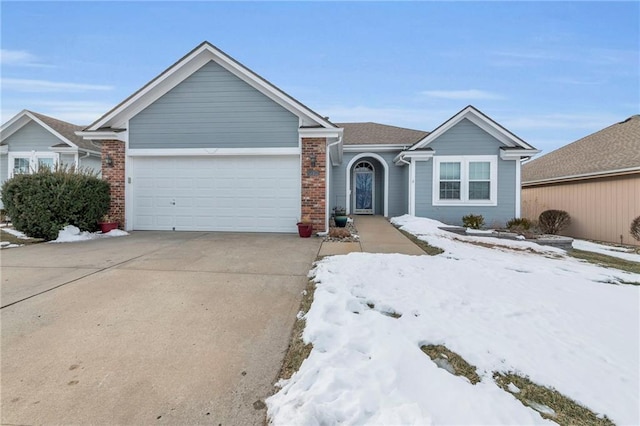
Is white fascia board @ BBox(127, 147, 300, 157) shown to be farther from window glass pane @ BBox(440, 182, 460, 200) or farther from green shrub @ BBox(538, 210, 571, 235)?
green shrub @ BBox(538, 210, 571, 235)

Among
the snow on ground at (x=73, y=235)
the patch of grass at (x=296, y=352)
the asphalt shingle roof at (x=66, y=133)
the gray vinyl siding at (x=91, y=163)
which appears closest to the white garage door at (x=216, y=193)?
the snow on ground at (x=73, y=235)

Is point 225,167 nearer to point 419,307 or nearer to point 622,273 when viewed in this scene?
point 419,307

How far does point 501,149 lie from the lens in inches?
454

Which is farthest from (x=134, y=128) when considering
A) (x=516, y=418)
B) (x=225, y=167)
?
(x=516, y=418)

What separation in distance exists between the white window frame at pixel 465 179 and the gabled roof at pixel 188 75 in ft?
18.7

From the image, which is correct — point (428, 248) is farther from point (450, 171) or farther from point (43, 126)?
point (43, 126)

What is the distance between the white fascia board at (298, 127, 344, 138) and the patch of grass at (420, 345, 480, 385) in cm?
697

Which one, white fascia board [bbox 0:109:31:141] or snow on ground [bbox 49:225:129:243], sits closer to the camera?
snow on ground [bbox 49:225:129:243]

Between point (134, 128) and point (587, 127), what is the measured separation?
34777 millimetres

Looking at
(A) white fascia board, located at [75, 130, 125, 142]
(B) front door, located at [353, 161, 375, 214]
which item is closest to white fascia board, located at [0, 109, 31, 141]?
(A) white fascia board, located at [75, 130, 125, 142]

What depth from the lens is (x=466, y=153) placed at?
39.0 feet

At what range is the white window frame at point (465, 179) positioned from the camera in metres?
11.7

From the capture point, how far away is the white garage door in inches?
358

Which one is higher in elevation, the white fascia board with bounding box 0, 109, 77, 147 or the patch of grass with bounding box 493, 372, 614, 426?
the white fascia board with bounding box 0, 109, 77, 147
